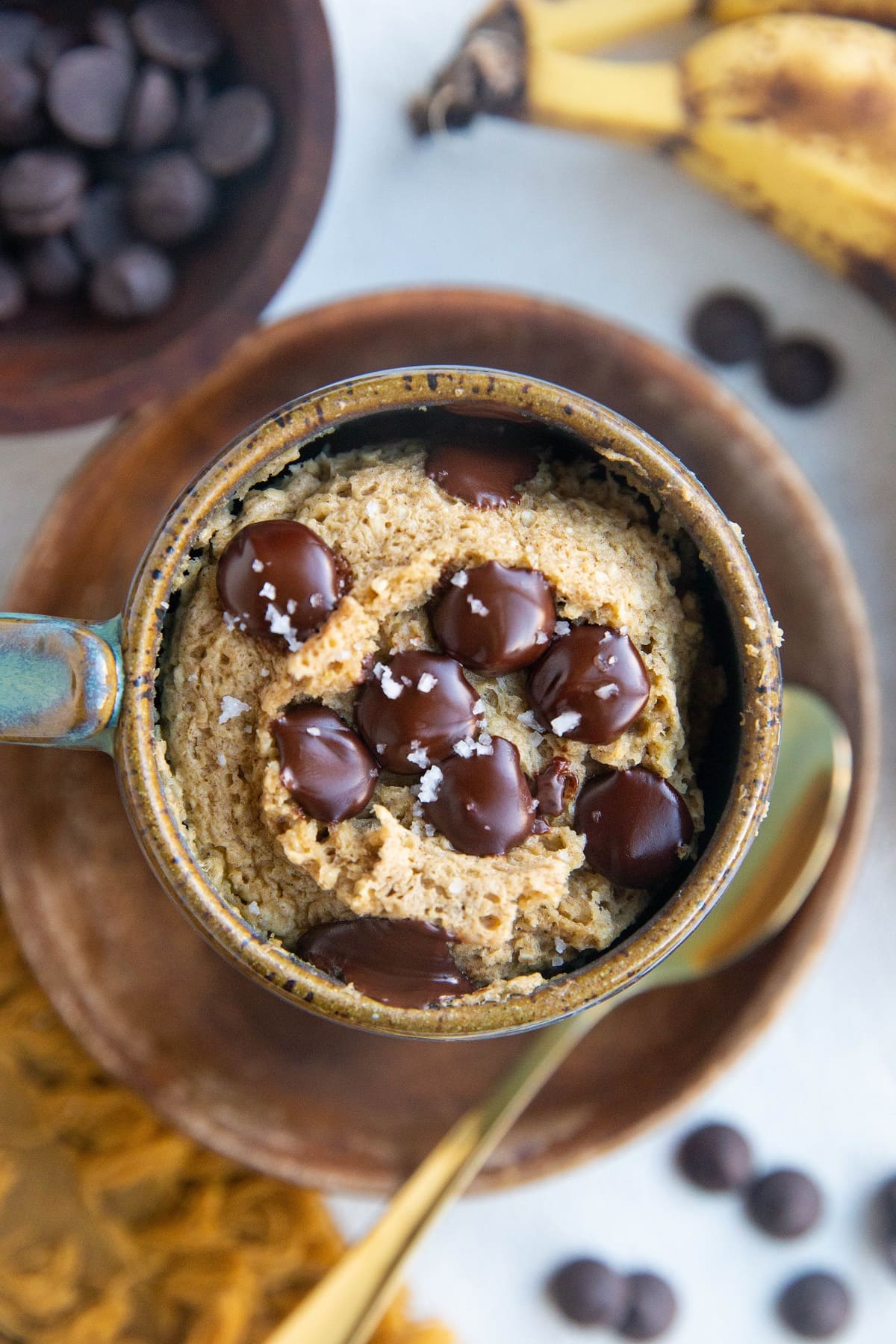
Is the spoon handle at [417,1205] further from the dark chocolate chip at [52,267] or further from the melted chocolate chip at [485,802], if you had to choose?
the dark chocolate chip at [52,267]

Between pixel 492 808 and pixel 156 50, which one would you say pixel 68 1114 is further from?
pixel 156 50

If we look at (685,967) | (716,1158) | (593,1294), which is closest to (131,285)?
(685,967)

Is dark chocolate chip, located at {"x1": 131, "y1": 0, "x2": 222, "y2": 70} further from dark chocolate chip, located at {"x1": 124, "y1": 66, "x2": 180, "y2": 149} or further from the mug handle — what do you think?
the mug handle

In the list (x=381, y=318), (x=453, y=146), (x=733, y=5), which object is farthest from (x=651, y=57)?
(x=381, y=318)

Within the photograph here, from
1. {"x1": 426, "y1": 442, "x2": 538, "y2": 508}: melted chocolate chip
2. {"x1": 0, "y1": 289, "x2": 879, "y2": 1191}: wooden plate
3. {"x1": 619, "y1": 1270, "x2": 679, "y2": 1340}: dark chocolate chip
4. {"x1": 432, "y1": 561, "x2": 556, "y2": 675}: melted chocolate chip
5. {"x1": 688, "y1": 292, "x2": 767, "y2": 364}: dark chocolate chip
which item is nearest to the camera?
{"x1": 432, "y1": 561, "x2": 556, "y2": 675}: melted chocolate chip

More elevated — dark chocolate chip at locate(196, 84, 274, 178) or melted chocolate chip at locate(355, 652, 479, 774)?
dark chocolate chip at locate(196, 84, 274, 178)

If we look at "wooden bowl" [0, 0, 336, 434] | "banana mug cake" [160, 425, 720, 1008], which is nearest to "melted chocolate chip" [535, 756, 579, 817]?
"banana mug cake" [160, 425, 720, 1008]
